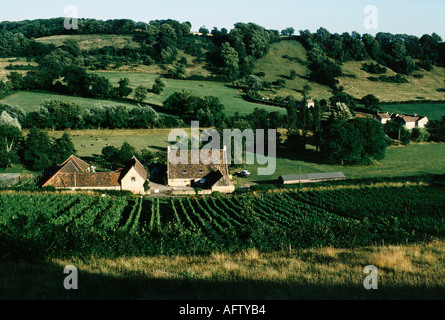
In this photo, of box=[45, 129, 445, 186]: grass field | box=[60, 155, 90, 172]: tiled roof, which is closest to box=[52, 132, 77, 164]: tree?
box=[60, 155, 90, 172]: tiled roof

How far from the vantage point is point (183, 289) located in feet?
35.1

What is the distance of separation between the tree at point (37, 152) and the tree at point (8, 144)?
1.55 metres

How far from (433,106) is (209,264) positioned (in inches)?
4407

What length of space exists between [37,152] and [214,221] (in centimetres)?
3169

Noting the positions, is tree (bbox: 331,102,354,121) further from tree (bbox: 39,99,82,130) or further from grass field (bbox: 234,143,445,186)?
tree (bbox: 39,99,82,130)

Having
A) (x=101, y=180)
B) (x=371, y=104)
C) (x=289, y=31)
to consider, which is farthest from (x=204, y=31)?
(x=101, y=180)

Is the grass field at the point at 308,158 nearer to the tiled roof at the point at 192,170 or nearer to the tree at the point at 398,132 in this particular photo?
the tree at the point at 398,132

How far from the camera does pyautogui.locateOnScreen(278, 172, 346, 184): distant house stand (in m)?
50.0

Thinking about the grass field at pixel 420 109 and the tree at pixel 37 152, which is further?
the grass field at pixel 420 109

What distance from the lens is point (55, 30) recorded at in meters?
144

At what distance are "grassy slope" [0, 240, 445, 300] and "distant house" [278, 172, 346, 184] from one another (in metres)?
34.4

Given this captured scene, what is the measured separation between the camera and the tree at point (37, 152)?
5116 cm

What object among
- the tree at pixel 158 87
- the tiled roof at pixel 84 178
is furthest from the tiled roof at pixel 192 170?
the tree at pixel 158 87

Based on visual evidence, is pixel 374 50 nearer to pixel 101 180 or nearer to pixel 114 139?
pixel 114 139
